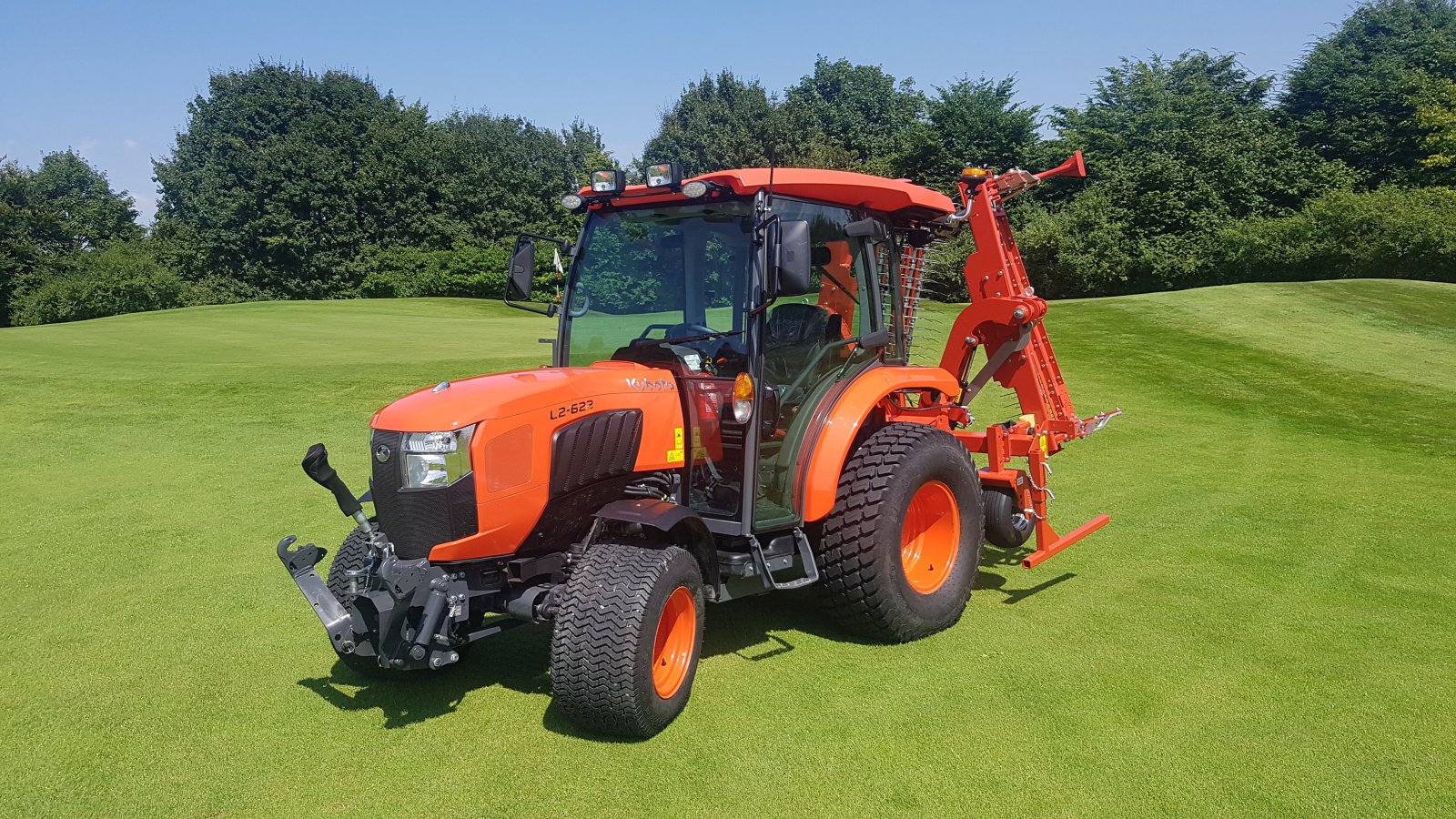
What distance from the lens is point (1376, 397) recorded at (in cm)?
1141

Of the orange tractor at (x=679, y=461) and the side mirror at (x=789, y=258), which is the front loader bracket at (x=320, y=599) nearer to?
the orange tractor at (x=679, y=461)

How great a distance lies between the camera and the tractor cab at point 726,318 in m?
4.29

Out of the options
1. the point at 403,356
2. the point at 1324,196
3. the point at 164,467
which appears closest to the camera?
the point at 164,467

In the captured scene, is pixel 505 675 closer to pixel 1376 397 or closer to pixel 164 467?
pixel 164 467

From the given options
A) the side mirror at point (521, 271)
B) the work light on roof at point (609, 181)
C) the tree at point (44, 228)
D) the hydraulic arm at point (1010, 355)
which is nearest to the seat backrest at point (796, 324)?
the work light on roof at point (609, 181)

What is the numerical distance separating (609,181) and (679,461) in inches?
51.0

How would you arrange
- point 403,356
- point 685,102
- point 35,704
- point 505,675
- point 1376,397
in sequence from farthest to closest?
point 685,102, point 403,356, point 1376,397, point 505,675, point 35,704

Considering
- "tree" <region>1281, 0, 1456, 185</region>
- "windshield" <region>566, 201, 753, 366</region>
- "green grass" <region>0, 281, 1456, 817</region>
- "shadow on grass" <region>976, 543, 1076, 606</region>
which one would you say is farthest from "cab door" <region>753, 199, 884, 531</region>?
"tree" <region>1281, 0, 1456, 185</region>

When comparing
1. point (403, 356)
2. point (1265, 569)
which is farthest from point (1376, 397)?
point (403, 356)

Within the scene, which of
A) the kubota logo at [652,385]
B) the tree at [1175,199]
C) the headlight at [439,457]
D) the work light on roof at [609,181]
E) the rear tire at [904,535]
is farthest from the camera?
the tree at [1175,199]

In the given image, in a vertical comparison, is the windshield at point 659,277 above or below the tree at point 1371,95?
below

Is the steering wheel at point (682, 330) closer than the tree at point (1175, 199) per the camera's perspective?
Yes

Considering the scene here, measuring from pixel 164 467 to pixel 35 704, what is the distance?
15.0 ft

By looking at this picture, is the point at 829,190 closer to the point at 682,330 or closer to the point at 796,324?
the point at 796,324
